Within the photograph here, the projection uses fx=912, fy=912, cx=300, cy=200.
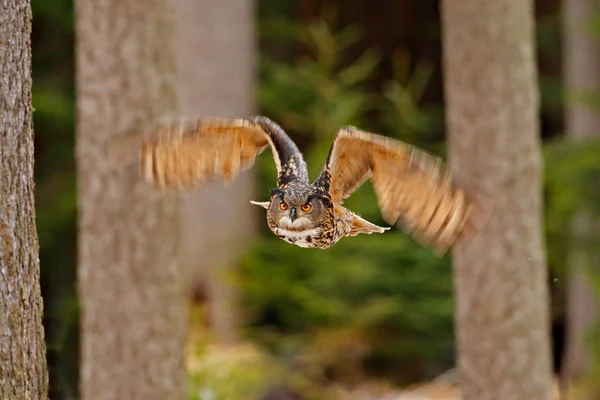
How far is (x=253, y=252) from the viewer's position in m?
9.95

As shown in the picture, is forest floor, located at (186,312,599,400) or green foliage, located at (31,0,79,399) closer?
forest floor, located at (186,312,599,400)

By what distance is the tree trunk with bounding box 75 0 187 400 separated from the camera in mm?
5492

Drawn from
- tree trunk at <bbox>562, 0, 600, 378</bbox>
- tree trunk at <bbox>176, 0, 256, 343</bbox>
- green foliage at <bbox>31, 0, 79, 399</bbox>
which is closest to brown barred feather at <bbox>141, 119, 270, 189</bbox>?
green foliage at <bbox>31, 0, 79, 399</bbox>

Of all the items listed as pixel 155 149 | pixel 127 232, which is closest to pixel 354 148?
pixel 155 149

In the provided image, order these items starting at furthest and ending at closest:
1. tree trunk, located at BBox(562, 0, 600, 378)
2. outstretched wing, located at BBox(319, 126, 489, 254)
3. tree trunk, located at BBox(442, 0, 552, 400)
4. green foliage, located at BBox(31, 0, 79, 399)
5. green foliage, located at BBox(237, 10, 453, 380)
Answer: tree trunk, located at BBox(562, 0, 600, 378)
green foliage, located at BBox(237, 10, 453, 380)
green foliage, located at BBox(31, 0, 79, 399)
tree trunk, located at BBox(442, 0, 552, 400)
outstretched wing, located at BBox(319, 126, 489, 254)

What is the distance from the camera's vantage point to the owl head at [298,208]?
2760 millimetres

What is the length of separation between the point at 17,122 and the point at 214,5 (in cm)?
776

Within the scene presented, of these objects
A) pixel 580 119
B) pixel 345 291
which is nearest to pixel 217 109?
pixel 345 291

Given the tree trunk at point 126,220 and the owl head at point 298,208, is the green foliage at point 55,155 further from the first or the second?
the owl head at point 298,208

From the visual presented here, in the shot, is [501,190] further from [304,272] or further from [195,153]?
[304,272]

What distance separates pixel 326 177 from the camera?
298 cm

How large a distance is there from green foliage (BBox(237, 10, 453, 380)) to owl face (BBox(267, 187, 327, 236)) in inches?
239

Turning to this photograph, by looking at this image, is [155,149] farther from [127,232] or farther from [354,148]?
[127,232]

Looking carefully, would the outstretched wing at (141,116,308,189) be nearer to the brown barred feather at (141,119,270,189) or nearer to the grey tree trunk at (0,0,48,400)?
the brown barred feather at (141,119,270,189)
